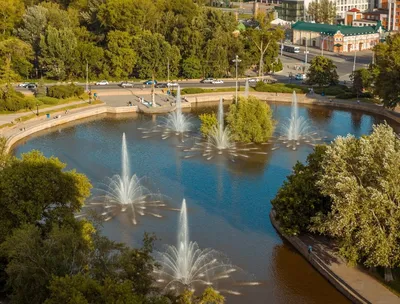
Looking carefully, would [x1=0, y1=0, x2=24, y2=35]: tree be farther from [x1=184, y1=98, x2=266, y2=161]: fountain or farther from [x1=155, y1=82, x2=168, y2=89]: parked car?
[x1=184, y1=98, x2=266, y2=161]: fountain

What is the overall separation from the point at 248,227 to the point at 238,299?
25.9 ft

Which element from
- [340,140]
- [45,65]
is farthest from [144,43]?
[340,140]

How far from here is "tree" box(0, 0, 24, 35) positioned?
283ft

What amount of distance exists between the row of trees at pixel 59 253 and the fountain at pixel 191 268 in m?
3.40

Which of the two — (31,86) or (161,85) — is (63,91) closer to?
(31,86)

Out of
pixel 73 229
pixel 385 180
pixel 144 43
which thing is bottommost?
pixel 73 229

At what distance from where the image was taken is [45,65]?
266 feet

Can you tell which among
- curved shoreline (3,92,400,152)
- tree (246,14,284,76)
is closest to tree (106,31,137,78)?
curved shoreline (3,92,400,152)

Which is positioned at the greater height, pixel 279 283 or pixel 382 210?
pixel 382 210

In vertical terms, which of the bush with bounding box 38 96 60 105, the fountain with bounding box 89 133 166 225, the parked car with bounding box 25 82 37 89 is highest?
the parked car with bounding box 25 82 37 89

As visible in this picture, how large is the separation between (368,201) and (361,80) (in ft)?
144

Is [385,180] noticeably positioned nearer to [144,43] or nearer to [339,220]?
[339,220]

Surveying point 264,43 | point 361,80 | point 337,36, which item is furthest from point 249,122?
point 337,36

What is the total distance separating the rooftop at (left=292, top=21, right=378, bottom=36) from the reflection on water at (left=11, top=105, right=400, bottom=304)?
45.8 metres
